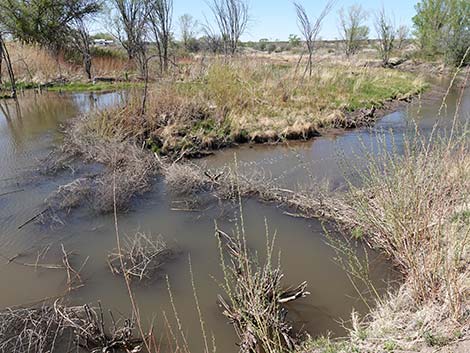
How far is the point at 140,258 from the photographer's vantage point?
3387 mm

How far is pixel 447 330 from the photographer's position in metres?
1.98

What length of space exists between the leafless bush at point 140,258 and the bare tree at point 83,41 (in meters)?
14.4

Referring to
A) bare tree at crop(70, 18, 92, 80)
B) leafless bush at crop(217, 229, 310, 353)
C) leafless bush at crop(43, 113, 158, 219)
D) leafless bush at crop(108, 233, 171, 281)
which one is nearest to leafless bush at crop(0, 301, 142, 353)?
leafless bush at crop(108, 233, 171, 281)

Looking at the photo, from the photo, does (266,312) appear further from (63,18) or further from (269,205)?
(63,18)

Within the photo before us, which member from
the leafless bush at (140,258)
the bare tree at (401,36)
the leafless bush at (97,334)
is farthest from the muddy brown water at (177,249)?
the bare tree at (401,36)

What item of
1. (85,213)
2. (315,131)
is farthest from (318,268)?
(315,131)

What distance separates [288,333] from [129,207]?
282 centimetres

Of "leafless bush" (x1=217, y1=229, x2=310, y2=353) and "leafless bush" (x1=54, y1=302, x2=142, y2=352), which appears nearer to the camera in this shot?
"leafless bush" (x1=217, y1=229, x2=310, y2=353)

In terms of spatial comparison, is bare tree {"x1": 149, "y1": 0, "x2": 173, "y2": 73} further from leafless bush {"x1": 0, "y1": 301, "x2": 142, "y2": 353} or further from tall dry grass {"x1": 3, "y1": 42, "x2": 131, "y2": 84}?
leafless bush {"x1": 0, "y1": 301, "x2": 142, "y2": 353}

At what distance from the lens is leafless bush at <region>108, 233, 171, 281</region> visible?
3229mm

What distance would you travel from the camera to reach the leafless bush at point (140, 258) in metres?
3.23

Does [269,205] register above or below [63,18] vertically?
below

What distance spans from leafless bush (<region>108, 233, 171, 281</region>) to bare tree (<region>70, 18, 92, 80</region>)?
14.4m

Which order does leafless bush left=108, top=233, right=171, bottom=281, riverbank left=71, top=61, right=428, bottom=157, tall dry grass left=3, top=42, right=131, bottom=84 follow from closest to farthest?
leafless bush left=108, top=233, right=171, bottom=281 → riverbank left=71, top=61, right=428, bottom=157 → tall dry grass left=3, top=42, right=131, bottom=84
